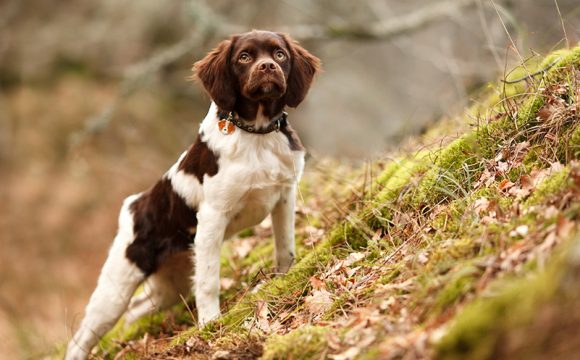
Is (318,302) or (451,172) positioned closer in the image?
(318,302)

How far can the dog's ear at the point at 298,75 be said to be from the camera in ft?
14.1

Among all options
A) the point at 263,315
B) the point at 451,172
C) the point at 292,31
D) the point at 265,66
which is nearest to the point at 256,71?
the point at 265,66

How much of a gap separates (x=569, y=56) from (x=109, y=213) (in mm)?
9175

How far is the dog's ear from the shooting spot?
4305mm

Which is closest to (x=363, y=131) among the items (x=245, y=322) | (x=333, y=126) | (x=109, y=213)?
(x=333, y=126)

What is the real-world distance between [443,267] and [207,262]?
1909 mm

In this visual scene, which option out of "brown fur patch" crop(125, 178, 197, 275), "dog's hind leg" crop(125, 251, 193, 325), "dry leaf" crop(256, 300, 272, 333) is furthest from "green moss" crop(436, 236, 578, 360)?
"dog's hind leg" crop(125, 251, 193, 325)

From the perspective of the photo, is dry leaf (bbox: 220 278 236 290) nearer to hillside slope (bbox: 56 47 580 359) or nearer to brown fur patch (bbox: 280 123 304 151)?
hillside slope (bbox: 56 47 580 359)

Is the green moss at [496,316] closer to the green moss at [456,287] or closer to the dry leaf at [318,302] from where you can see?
the green moss at [456,287]

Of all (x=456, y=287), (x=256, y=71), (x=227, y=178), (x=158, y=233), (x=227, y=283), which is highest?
(x=256, y=71)

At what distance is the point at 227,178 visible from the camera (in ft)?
13.8

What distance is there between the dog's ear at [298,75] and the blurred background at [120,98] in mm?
5221

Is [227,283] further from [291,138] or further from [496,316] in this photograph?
[496,316]

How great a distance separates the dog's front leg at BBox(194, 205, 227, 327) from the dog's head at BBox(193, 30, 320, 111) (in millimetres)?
771
